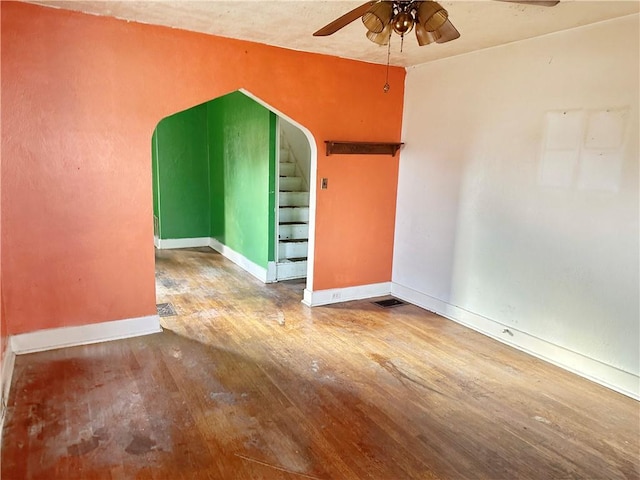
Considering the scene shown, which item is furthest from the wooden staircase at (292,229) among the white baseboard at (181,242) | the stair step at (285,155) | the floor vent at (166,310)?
the white baseboard at (181,242)

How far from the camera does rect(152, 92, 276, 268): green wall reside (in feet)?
17.1

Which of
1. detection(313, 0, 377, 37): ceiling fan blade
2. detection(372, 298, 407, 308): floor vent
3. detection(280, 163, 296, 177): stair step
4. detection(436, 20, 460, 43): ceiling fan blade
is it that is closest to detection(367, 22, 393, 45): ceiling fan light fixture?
detection(313, 0, 377, 37): ceiling fan blade

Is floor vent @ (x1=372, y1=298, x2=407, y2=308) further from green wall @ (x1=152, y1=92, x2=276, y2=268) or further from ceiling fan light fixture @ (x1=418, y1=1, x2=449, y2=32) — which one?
Answer: ceiling fan light fixture @ (x1=418, y1=1, x2=449, y2=32)

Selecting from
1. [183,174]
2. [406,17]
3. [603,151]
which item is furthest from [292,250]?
[406,17]

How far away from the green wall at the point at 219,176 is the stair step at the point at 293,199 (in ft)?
1.43

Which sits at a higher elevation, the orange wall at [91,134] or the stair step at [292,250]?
the orange wall at [91,134]

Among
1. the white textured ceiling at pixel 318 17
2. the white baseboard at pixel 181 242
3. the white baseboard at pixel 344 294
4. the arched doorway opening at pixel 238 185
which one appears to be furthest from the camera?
the white baseboard at pixel 181 242

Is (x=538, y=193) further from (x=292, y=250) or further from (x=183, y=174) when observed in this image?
(x=183, y=174)

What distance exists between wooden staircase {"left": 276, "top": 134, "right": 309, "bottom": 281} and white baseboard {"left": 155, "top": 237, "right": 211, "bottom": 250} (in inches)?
70.4

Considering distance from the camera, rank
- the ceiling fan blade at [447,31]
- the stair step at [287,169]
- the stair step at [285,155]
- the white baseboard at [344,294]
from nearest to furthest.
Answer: the ceiling fan blade at [447,31], the white baseboard at [344,294], the stair step at [287,169], the stair step at [285,155]

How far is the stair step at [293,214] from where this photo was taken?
5590 mm

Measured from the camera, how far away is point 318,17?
9.51 ft

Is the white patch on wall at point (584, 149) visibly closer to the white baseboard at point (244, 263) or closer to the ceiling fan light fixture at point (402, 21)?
the ceiling fan light fixture at point (402, 21)

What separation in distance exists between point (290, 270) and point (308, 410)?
2.81 metres
